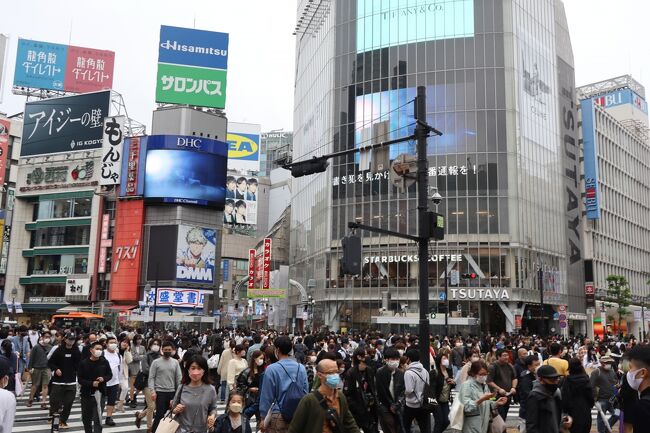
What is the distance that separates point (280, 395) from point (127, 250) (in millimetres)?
59971

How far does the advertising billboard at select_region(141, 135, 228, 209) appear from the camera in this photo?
209 ft

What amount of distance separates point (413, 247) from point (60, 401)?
43.6m

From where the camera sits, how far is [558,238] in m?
59.3

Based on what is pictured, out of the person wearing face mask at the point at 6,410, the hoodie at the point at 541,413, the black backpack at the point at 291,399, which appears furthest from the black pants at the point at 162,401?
the hoodie at the point at 541,413

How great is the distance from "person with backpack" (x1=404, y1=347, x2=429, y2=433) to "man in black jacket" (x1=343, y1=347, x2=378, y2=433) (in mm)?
507

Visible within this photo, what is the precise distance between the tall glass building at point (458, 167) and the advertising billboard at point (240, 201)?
25315 mm

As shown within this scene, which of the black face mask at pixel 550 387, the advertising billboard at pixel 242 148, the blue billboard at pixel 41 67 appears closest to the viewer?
the black face mask at pixel 550 387

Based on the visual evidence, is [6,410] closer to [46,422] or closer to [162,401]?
[162,401]

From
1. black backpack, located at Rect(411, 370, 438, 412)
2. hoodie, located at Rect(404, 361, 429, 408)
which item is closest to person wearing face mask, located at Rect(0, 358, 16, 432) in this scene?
hoodie, located at Rect(404, 361, 429, 408)

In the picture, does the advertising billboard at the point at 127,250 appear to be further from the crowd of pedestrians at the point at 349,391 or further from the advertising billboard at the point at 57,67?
the crowd of pedestrians at the point at 349,391

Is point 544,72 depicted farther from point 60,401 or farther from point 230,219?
point 60,401

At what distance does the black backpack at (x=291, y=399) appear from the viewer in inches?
273

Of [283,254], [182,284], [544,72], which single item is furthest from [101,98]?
[544,72]

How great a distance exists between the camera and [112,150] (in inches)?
2532
